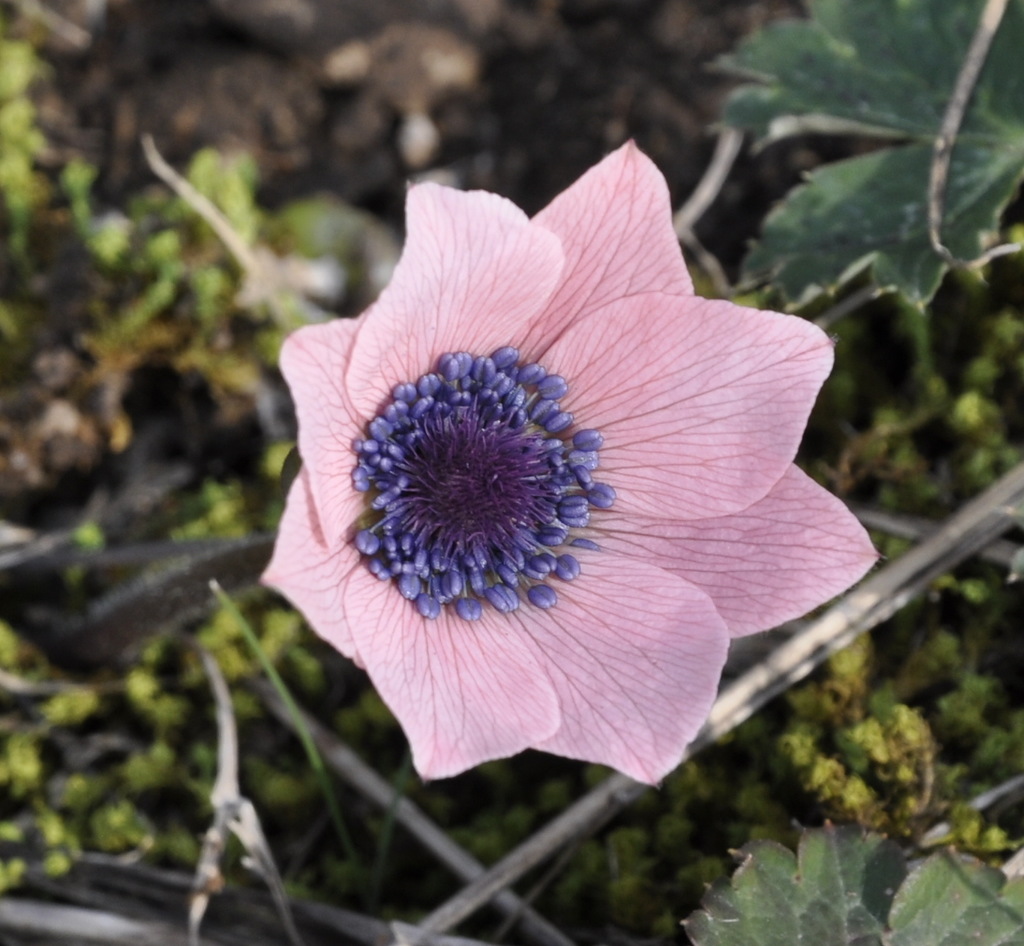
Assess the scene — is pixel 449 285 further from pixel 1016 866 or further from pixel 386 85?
pixel 386 85

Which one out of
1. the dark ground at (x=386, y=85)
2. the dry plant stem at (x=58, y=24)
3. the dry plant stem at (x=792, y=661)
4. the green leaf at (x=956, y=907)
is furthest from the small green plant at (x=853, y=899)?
the dry plant stem at (x=58, y=24)

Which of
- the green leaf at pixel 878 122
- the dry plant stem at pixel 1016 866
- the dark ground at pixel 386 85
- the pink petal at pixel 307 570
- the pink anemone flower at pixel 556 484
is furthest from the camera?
the dark ground at pixel 386 85

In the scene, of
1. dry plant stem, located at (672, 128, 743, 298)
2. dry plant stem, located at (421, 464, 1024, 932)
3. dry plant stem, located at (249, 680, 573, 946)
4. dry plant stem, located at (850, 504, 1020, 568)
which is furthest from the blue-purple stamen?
dry plant stem, located at (672, 128, 743, 298)

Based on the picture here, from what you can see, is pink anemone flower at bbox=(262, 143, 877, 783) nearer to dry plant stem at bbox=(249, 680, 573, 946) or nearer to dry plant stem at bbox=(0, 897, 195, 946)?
dry plant stem at bbox=(249, 680, 573, 946)

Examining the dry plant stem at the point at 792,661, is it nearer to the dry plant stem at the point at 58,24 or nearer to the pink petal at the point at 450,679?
the pink petal at the point at 450,679

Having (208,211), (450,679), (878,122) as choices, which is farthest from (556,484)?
(878,122)
